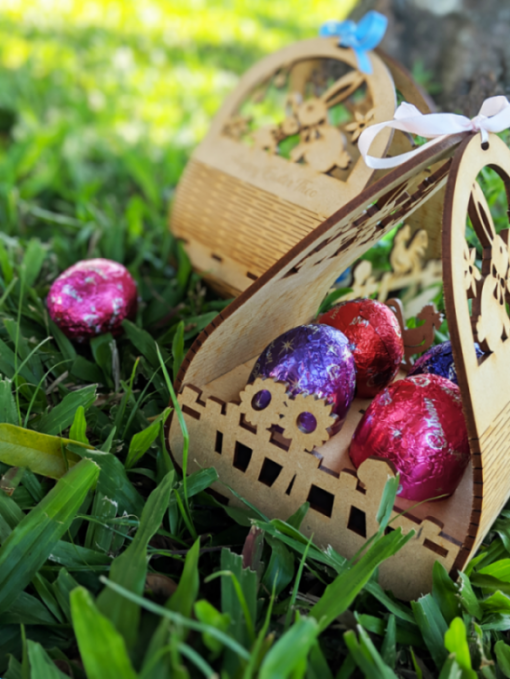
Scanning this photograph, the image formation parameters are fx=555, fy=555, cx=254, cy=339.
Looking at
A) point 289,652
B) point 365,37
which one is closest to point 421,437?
point 289,652

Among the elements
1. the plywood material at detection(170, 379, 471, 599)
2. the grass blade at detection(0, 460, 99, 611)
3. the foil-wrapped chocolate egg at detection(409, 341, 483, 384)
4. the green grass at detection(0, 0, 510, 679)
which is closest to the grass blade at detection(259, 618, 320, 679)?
the green grass at detection(0, 0, 510, 679)

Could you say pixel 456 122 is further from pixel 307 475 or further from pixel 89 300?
pixel 89 300

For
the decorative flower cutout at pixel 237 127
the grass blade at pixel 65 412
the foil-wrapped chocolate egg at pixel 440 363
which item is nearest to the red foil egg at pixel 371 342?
the foil-wrapped chocolate egg at pixel 440 363

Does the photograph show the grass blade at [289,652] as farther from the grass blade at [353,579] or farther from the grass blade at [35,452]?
the grass blade at [35,452]

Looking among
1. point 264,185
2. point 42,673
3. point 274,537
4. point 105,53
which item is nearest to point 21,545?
point 42,673

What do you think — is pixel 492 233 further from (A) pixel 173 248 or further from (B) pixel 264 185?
(A) pixel 173 248

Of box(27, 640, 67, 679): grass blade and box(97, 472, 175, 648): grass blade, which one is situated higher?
box(97, 472, 175, 648): grass blade

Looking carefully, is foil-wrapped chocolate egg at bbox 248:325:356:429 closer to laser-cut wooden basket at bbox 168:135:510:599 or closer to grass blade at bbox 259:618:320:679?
laser-cut wooden basket at bbox 168:135:510:599
